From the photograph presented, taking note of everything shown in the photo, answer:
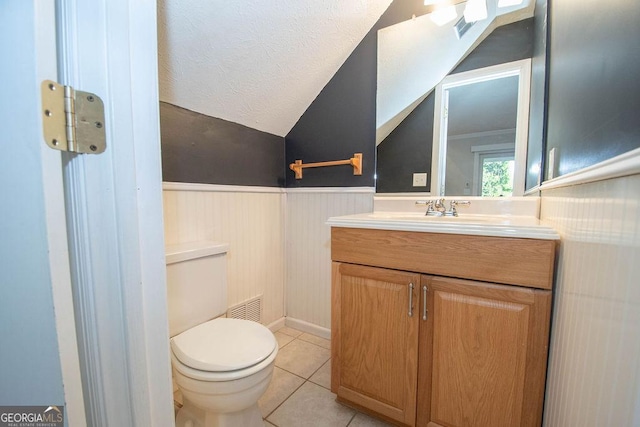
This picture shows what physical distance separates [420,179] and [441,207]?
199mm

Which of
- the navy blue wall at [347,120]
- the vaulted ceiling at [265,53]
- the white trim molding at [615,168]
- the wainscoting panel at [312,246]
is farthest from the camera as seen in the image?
the wainscoting panel at [312,246]

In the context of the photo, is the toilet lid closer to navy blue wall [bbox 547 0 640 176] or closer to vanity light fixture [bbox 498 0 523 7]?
navy blue wall [bbox 547 0 640 176]

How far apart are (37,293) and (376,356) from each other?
43.5 inches

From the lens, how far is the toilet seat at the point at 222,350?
92cm

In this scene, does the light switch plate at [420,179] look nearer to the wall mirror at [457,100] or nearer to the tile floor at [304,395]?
the wall mirror at [457,100]

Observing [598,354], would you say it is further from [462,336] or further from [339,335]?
[339,335]

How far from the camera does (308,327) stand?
1948 mm

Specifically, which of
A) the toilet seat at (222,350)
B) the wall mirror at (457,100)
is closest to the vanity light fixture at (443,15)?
the wall mirror at (457,100)

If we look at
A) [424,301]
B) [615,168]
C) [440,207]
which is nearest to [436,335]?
[424,301]

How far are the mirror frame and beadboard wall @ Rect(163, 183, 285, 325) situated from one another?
108 centimetres

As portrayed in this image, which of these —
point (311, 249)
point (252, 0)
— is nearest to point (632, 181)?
point (252, 0)

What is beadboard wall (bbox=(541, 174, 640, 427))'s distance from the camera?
403mm

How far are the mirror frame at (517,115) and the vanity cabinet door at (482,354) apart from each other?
63cm

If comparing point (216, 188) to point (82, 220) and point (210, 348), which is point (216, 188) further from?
point (82, 220)
